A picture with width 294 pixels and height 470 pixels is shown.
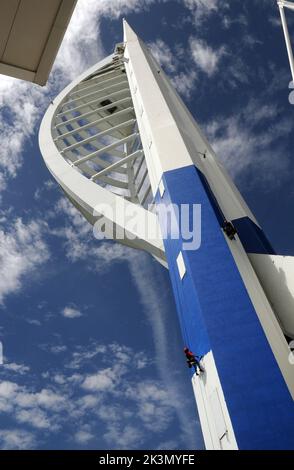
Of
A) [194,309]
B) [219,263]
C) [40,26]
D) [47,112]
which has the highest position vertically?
[47,112]

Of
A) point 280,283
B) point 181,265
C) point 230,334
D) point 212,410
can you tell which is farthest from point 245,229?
point 212,410

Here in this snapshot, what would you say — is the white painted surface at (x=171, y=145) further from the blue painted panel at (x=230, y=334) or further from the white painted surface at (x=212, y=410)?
the white painted surface at (x=212, y=410)

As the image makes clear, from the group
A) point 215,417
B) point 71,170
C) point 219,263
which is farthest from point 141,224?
point 215,417

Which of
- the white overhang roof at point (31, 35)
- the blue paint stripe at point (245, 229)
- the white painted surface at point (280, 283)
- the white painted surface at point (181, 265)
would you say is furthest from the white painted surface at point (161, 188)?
the white overhang roof at point (31, 35)

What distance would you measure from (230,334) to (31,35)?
6.76m

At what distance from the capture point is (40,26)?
4.27 meters

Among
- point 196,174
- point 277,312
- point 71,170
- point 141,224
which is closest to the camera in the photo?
point 277,312

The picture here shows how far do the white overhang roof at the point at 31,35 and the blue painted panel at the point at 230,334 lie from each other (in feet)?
20.3

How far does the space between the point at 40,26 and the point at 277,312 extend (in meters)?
8.60

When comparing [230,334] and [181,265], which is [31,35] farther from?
[181,265]

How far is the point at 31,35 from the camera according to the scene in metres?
4.34

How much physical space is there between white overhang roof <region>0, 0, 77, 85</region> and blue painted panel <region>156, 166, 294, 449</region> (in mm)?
6186
